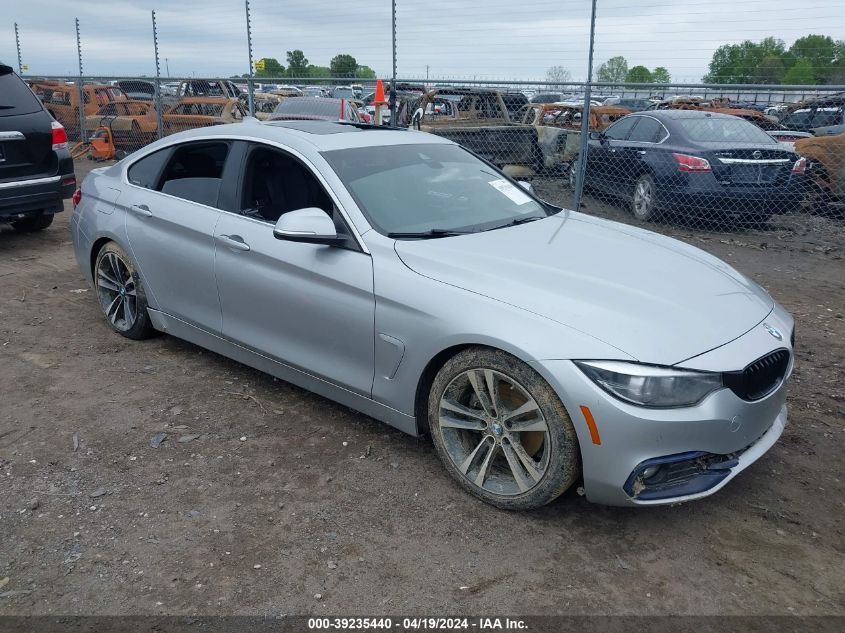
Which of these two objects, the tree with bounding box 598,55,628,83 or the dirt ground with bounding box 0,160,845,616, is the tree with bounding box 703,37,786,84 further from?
the dirt ground with bounding box 0,160,845,616

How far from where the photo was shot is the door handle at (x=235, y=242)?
4.15m

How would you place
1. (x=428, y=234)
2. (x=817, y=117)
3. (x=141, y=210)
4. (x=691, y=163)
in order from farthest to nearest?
(x=817, y=117), (x=691, y=163), (x=141, y=210), (x=428, y=234)

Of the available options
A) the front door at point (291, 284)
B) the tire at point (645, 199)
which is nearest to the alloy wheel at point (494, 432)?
the front door at point (291, 284)

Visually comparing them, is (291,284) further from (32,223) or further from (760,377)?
(32,223)

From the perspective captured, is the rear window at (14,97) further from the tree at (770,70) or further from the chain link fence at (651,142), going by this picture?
the tree at (770,70)

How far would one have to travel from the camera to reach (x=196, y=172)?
471cm

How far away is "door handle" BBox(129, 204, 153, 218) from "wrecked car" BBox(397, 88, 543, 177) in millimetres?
6462

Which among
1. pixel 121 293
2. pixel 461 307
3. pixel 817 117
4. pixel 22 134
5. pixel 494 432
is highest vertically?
pixel 817 117

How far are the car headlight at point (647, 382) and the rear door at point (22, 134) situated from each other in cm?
657

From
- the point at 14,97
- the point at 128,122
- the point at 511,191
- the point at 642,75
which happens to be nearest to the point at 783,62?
the point at 642,75

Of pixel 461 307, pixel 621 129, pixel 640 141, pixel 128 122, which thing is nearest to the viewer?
pixel 461 307

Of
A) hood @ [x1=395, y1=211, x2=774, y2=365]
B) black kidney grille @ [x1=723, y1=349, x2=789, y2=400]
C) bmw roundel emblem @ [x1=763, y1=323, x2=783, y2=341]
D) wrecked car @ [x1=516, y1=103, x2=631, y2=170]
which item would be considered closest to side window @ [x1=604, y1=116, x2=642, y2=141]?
wrecked car @ [x1=516, y1=103, x2=631, y2=170]

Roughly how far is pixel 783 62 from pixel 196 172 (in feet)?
38.0

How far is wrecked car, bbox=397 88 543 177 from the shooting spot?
1113 centimetres
